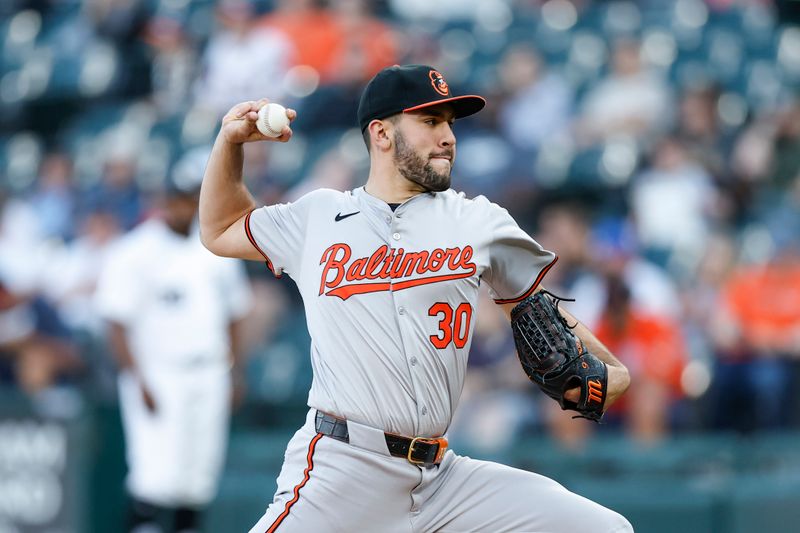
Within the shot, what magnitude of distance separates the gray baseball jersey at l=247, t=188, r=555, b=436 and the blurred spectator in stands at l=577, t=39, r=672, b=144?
588 cm

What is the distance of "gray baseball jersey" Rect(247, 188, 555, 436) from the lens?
3.98m

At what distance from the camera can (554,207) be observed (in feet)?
28.9

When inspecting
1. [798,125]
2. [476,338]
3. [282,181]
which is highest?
[798,125]

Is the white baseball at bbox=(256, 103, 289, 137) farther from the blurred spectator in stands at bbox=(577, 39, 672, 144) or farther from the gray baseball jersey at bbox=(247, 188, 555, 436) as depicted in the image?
the blurred spectator in stands at bbox=(577, 39, 672, 144)

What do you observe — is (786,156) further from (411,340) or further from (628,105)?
(411,340)

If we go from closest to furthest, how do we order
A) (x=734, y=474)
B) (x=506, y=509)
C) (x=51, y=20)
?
(x=506, y=509)
(x=734, y=474)
(x=51, y=20)

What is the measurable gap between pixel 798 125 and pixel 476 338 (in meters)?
2.82

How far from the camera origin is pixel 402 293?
13.1 ft

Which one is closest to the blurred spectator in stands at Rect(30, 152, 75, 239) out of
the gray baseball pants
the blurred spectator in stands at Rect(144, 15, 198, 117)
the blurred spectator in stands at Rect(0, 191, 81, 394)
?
the blurred spectator in stands at Rect(144, 15, 198, 117)

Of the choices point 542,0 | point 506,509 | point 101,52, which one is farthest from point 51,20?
point 506,509

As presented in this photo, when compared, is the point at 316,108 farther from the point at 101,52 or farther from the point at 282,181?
the point at 101,52

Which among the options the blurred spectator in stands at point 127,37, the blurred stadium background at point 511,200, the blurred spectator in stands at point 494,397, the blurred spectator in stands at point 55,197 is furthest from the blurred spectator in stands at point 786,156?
the blurred spectator in stands at point 127,37

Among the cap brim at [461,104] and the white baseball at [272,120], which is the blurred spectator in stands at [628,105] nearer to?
the cap brim at [461,104]

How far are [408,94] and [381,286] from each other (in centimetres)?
59
